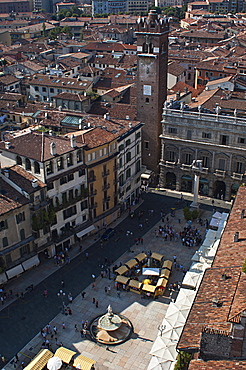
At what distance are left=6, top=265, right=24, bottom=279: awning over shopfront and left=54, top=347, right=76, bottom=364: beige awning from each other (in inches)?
563

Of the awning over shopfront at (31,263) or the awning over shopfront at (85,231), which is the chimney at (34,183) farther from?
the awning over shopfront at (85,231)

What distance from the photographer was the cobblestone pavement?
50.3 m

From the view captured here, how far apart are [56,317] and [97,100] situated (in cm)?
6447

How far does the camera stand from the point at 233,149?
8175 cm

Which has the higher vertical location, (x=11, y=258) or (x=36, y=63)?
(x=36, y=63)

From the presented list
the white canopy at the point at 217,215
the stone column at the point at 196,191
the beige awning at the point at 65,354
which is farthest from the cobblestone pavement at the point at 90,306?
the stone column at the point at 196,191

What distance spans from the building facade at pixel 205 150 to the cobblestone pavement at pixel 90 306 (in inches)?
534

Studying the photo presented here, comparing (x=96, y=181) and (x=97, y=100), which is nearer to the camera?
(x=96, y=181)

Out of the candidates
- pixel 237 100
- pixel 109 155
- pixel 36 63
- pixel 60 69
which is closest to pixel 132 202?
pixel 109 155

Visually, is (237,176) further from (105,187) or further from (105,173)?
(105,173)

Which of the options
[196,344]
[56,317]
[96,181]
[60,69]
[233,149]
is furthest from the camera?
[60,69]

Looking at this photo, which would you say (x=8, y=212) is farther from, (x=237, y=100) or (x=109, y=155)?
(x=237, y=100)

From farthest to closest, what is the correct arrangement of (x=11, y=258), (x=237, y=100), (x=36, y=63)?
(x=36, y=63)
(x=237, y=100)
(x=11, y=258)

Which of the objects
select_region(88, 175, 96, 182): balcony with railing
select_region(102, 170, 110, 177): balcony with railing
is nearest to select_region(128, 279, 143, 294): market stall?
select_region(88, 175, 96, 182): balcony with railing
